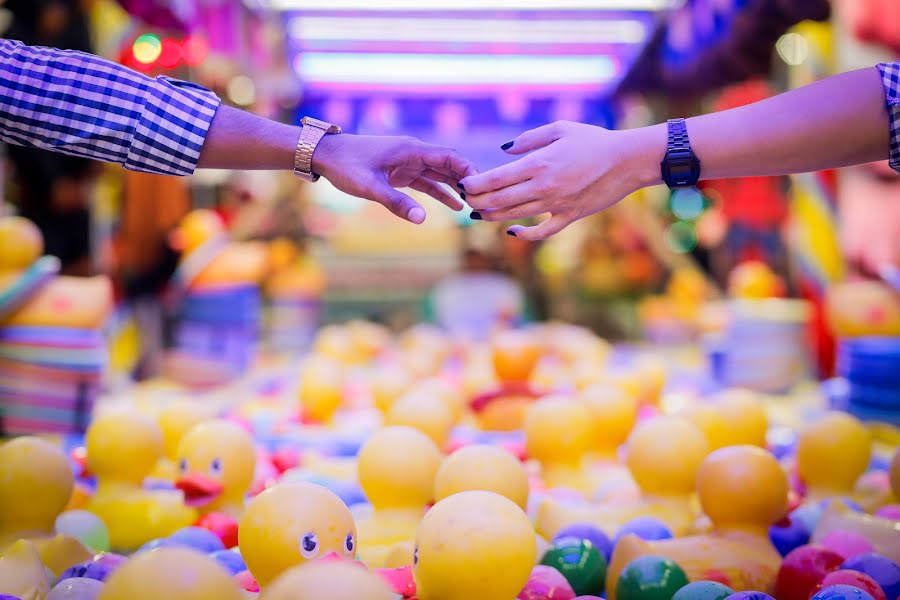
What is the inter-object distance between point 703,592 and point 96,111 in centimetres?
124

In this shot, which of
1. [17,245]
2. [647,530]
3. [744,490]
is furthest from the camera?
[17,245]

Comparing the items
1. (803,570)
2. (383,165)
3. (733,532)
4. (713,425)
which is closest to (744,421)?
(713,425)

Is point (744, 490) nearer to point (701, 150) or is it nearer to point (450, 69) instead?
point (701, 150)

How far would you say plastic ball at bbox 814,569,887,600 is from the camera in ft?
4.19

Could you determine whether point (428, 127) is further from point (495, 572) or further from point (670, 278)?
Answer: point (495, 572)

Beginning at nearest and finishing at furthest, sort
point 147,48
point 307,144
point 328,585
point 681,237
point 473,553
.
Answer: point 328,585, point 473,553, point 307,144, point 147,48, point 681,237

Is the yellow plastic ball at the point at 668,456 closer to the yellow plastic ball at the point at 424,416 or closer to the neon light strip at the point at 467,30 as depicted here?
the yellow plastic ball at the point at 424,416

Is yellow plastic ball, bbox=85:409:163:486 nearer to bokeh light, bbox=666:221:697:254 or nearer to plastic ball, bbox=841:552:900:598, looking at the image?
plastic ball, bbox=841:552:900:598

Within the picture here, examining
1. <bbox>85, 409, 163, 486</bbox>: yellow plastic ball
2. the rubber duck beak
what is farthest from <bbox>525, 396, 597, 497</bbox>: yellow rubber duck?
<bbox>85, 409, 163, 486</bbox>: yellow plastic ball

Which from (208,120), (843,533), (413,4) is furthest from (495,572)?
(413,4)

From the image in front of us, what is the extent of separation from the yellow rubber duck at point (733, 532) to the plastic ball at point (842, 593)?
0.24m

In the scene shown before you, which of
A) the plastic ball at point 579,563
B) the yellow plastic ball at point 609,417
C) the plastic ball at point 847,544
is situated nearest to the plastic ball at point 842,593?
the plastic ball at point 847,544

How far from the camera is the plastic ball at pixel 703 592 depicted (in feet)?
4.22

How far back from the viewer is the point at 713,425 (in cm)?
212
